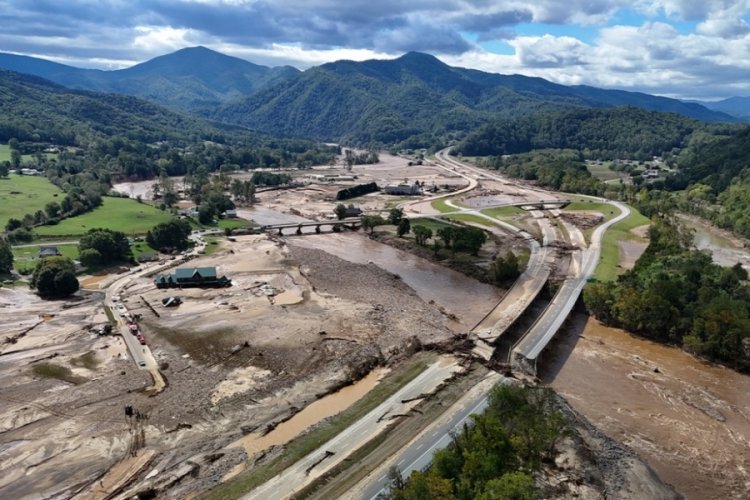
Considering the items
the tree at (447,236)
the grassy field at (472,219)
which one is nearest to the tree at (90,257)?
the tree at (447,236)

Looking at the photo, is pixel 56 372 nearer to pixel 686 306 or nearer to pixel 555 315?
pixel 555 315

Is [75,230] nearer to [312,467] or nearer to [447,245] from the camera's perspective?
[447,245]

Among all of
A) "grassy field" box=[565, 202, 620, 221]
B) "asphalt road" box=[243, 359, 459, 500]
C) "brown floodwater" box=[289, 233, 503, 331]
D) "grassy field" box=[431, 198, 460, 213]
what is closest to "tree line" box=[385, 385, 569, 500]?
"asphalt road" box=[243, 359, 459, 500]

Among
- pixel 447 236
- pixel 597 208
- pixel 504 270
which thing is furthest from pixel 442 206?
pixel 504 270

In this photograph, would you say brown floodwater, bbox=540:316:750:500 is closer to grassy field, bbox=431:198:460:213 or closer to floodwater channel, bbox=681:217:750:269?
A: floodwater channel, bbox=681:217:750:269

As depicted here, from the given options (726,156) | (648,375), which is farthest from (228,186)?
(726,156)
